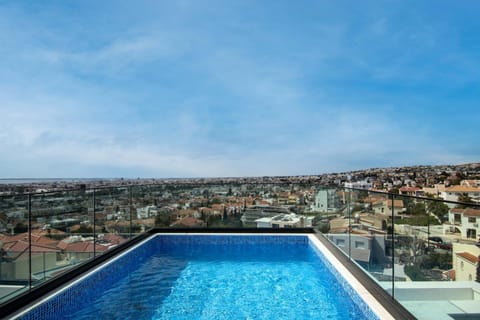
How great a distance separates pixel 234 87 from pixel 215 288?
1000cm

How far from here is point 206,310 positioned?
402 centimetres

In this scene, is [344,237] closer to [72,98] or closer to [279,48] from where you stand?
[279,48]

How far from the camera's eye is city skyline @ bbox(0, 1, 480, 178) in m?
9.70

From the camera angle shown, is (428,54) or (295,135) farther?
(295,135)

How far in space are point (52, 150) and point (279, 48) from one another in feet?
41.8

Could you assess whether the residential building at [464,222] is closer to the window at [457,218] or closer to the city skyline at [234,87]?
the window at [457,218]

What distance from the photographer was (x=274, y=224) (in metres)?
8.40

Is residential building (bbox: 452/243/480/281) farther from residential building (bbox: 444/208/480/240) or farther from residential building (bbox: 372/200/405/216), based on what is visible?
residential building (bbox: 372/200/405/216)

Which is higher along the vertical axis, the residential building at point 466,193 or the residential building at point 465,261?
the residential building at point 466,193

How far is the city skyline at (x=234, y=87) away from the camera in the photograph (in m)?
9.70

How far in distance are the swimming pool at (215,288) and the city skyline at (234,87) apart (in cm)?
661

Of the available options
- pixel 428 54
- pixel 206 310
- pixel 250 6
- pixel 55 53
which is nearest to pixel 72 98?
pixel 55 53

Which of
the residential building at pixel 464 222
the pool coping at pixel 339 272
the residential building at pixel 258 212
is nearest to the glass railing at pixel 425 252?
the residential building at pixel 464 222

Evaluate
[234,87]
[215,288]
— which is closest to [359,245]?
[215,288]
